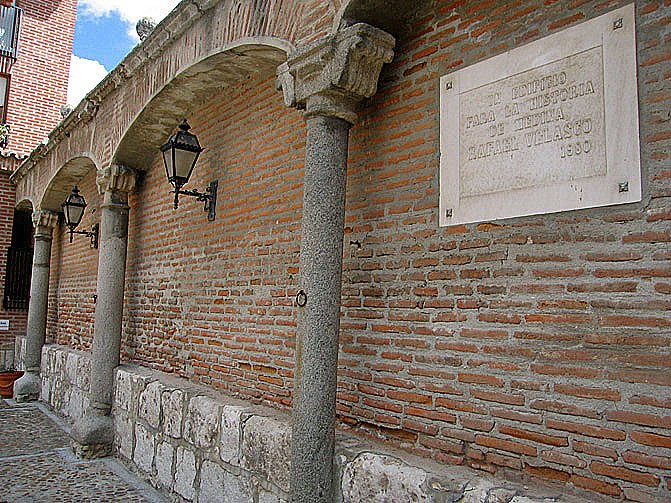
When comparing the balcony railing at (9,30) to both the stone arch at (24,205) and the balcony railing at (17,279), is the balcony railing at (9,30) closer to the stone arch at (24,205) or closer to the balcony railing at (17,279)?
the stone arch at (24,205)

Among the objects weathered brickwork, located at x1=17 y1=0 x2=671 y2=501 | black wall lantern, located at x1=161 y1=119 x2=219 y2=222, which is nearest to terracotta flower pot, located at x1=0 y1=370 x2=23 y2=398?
weathered brickwork, located at x1=17 y1=0 x2=671 y2=501

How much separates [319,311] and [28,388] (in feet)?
28.9

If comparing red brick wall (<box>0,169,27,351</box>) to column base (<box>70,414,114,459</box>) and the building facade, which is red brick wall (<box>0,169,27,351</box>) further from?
column base (<box>70,414,114,459</box>)

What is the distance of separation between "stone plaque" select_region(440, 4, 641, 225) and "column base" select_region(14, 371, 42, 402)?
952 centimetres

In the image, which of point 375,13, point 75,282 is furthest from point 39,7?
point 375,13

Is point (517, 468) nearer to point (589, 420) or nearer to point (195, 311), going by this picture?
point (589, 420)

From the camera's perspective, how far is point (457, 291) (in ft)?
10.3

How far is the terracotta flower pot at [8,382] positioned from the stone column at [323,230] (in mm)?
9265

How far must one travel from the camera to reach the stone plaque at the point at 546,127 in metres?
2.56

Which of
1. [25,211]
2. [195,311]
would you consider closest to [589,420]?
[195,311]

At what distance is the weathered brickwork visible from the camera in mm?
2459

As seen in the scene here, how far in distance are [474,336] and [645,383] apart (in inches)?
32.9

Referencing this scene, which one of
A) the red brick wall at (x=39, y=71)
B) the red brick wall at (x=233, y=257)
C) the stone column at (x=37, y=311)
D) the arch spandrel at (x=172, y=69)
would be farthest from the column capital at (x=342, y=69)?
the red brick wall at (x=39, y=71)

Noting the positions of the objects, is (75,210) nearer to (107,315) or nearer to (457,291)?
(107,315)
